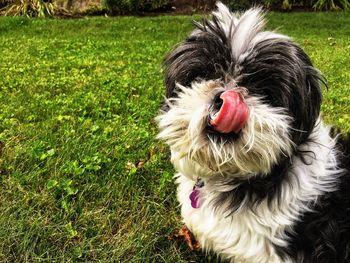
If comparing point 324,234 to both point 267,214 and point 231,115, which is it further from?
point 231,115

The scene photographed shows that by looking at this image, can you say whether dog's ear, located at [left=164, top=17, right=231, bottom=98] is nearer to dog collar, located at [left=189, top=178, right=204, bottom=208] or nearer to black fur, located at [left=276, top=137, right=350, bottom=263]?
dog collar, located at [left=189, top=178, right=204, bottom=208]

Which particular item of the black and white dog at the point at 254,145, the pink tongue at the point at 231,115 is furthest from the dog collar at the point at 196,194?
the pink tongue at the point at 231,115

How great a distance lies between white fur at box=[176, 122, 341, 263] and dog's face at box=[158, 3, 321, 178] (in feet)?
0.75

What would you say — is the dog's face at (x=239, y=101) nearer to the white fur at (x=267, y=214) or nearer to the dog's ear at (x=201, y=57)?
the dog's ear at (x=201, y=57)

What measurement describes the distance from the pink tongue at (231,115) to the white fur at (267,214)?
0.40 meters

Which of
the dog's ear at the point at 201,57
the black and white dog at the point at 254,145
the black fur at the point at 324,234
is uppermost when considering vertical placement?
the dog's ear at the point at 201,57

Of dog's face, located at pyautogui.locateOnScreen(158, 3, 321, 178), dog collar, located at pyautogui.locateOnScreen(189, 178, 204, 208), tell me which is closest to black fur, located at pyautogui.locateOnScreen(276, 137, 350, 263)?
dog's face, located at pyautogui.locateOnScreen(158, 3, 321, 178)

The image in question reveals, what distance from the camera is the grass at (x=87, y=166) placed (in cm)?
338

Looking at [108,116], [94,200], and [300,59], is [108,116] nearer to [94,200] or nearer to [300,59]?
[94,200]

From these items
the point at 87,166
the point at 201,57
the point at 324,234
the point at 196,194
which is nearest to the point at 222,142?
the point at 201,57

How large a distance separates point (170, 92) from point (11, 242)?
4.63 ft

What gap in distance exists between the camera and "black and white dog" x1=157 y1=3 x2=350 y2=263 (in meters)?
2.39

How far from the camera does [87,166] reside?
12.8 ft

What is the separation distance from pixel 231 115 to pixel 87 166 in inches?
71.9
